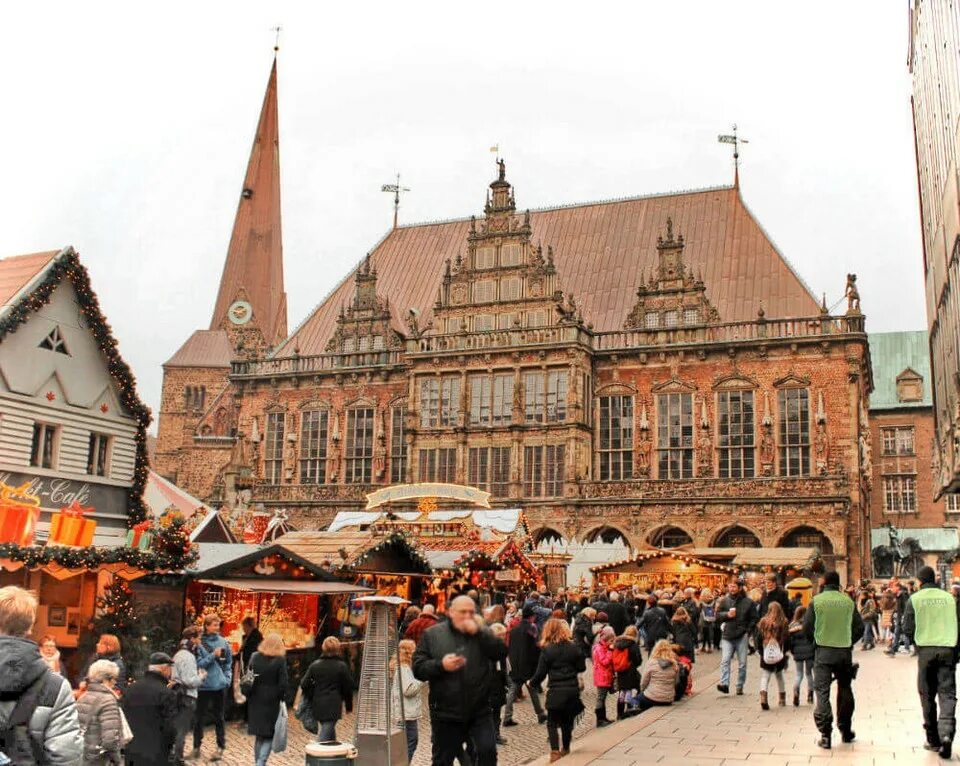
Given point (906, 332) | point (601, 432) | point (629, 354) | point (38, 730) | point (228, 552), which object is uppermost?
point (906, 332)

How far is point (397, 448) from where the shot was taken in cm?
4444

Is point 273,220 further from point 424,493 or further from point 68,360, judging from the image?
point 68,360

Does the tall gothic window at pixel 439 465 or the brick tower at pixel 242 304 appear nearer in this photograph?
the tall gothic window at pixel 439 465

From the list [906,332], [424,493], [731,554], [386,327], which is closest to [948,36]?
[731,554]

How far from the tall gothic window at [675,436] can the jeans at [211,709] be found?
2859cm

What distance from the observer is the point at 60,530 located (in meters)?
14.7

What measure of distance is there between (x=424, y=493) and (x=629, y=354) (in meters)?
11.8

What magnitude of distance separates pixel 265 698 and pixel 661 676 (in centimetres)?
554

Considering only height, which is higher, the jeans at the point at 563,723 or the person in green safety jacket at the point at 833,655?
the person in green safety jacket at the point at 833,655

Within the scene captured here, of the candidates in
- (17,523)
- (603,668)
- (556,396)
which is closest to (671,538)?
(556,396)

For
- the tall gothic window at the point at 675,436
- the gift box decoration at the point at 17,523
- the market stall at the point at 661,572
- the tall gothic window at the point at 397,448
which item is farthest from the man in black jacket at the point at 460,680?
the tall gothic window at the point at 397,448

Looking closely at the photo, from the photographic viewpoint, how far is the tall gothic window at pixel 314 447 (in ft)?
150

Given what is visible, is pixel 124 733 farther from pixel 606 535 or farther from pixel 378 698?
pixel 606 535

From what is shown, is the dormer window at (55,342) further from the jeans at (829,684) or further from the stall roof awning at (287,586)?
the jeans at (829,684)
